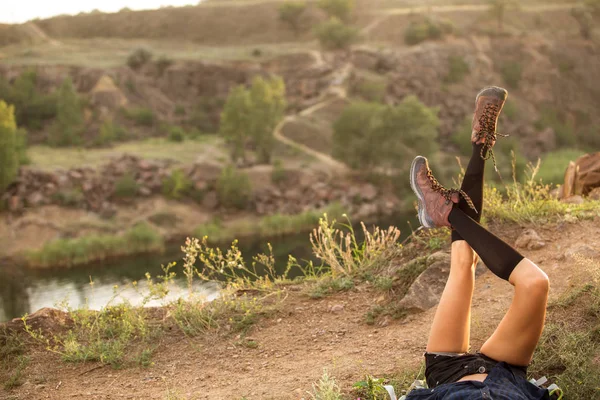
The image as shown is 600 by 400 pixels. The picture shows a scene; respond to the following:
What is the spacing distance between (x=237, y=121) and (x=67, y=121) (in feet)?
30.6

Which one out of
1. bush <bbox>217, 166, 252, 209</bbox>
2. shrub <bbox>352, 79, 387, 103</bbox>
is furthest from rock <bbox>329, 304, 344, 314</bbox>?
shrub <bbox>352, 79, 387, 103</bbox>

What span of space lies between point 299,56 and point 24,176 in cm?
1999

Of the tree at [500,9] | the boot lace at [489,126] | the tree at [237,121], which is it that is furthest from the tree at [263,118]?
the boot lace at [489,126]

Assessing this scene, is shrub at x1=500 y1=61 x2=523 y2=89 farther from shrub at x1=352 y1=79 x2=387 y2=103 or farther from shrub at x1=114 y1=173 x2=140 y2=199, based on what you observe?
shrub at x1=114 y1=173 x2=140 y2=199

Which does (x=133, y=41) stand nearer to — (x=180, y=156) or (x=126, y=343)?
(x=180, y=156)

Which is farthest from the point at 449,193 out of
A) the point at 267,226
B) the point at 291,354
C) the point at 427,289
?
the point at 267,226

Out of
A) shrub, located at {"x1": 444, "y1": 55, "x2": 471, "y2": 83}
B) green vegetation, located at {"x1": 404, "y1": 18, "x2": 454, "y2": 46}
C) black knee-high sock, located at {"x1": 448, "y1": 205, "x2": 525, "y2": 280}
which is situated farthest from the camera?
green vegetation, located at {"x1": 404, "y1": 18, "x2": 454, "y2": 46}

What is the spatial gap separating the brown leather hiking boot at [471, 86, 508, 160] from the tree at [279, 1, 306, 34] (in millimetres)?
49574

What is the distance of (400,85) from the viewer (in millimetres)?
38938

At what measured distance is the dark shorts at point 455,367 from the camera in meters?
3.31

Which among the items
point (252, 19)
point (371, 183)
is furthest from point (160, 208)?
point (252, 19)

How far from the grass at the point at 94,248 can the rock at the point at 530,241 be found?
21116 millimetres

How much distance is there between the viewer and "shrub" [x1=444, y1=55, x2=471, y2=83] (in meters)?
41.2

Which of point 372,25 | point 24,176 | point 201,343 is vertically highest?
point 372,25
